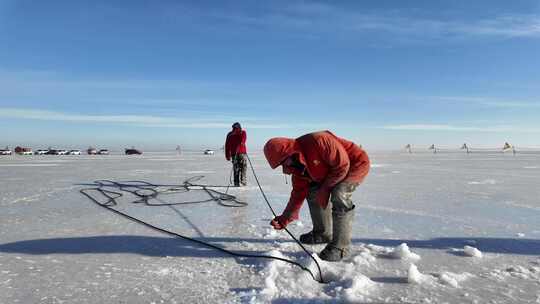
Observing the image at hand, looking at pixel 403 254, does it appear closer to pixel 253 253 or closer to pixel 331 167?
pixel 331 167

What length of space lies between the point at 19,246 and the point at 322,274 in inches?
113

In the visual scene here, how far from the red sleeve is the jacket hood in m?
0.47

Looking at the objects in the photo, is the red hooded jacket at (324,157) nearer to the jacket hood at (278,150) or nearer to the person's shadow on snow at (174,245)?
the jacket hood at (278,150)

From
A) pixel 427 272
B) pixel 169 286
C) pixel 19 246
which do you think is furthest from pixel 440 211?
pixel 19 246

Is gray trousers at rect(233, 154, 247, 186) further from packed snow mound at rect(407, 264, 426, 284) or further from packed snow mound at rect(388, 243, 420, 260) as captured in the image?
packed snow mound at rect(407, 264, 426, 284)

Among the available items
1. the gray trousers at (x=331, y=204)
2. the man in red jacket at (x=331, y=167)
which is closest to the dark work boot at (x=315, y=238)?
the gray trousers at (x=331, y=204)

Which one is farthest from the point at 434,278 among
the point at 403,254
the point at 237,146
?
the point at 237,146

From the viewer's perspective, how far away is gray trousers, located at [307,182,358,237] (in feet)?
9.86

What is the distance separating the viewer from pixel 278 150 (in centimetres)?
296

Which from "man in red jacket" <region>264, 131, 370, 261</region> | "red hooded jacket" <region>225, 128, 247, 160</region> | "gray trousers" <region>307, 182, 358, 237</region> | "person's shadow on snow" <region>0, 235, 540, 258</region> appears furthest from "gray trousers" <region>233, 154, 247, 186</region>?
"man in red jacket" <region>264, 131, 370, 261</region>

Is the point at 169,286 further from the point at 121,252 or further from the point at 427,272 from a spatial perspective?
the point at 427,272

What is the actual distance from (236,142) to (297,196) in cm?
496

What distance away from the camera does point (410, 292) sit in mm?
2348

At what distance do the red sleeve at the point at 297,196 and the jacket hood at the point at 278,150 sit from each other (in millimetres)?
466
